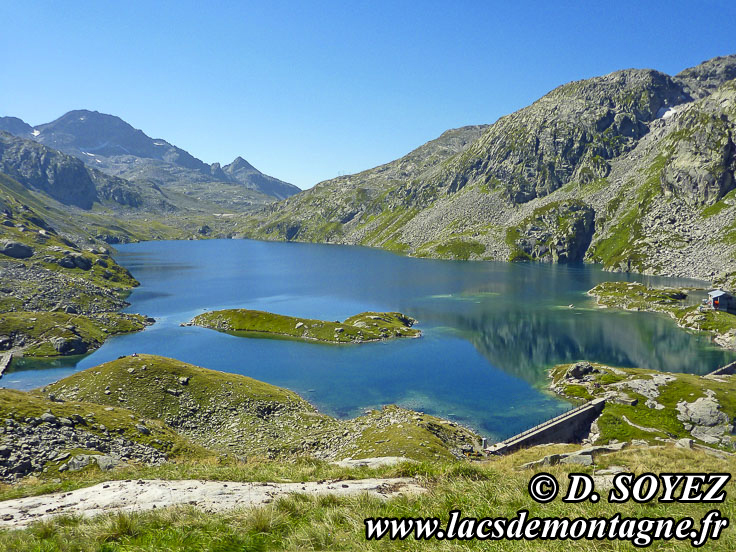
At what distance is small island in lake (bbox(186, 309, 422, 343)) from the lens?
103m

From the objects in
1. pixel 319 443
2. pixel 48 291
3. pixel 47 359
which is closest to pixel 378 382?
pixel 319 443

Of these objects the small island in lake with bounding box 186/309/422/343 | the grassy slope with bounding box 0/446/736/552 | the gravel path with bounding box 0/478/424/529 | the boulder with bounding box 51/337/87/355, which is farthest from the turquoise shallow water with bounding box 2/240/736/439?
the grassy slope with bounding box 0/446/736/552

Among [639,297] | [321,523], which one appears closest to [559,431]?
[321,523]

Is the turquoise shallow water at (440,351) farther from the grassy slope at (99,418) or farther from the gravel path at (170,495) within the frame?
the gravel path at (170,495)

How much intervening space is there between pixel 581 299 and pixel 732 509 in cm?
15086

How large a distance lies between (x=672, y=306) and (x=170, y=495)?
152m

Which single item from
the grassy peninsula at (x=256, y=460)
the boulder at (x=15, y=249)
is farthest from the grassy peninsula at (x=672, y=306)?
the boulder at (x=15, y=249)

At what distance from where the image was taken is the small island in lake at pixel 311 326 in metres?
103

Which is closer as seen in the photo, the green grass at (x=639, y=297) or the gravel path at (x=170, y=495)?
the gravel path at (x=170, y=495)

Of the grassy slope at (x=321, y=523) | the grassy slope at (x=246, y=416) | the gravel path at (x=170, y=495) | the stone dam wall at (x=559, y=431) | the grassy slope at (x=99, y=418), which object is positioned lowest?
the stone dam wall at (x=559, y=431)

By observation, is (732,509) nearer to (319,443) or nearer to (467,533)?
(467,533)

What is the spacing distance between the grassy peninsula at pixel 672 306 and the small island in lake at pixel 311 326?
237 ft

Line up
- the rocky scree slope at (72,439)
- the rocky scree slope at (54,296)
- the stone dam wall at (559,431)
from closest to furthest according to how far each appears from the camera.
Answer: the rocky scree slope at (72,439)
the stone dam wall at (559,431)
the rocky scree slope at (54,296)

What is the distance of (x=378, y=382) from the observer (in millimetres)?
75750
